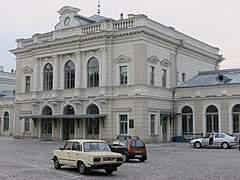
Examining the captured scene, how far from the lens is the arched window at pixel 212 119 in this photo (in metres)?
40.1

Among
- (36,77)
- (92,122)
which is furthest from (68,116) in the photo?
(36,77)

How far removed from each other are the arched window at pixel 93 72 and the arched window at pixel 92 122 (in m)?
2.39

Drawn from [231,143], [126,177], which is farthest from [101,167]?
[231,143]

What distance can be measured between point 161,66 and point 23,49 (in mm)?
18484

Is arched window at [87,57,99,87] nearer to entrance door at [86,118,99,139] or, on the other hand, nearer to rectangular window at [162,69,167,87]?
entrance door at [86,118,99,139]

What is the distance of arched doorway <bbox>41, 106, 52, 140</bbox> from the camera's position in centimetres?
4666

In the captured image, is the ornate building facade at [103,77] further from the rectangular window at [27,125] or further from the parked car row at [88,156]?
the parked car row at [88,156]

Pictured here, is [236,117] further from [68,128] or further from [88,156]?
[88,156]

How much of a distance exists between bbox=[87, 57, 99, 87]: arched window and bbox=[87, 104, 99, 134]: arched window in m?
2.39

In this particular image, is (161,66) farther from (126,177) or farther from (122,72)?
(126,177)

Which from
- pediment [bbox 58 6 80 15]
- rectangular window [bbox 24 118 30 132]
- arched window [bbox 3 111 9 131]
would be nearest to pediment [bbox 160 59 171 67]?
pediment [bbox 58 6 80 15]

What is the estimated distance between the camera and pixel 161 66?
42062 millimetres

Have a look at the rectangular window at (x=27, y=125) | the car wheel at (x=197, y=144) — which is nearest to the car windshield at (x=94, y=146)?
the car wheel at (x=197, y=144)

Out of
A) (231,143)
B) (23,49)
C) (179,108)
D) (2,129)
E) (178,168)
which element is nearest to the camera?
(178,168)
